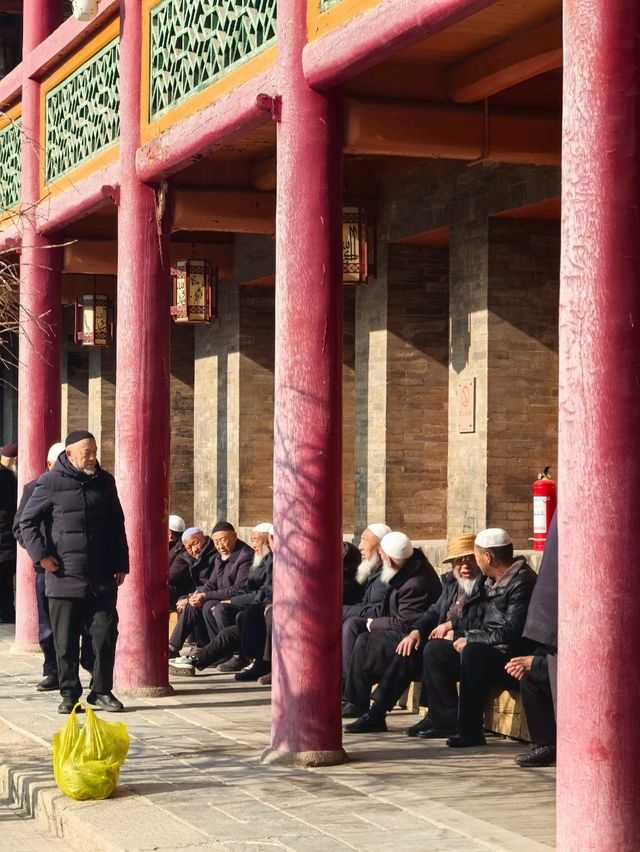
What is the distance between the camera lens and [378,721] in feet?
33.3

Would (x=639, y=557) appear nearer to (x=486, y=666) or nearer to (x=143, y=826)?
(x=143, y=826)

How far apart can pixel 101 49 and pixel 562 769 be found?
7.90m

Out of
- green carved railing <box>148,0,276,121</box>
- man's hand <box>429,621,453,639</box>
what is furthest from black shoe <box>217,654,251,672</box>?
green carved railing <box>148,0,276,121</box>

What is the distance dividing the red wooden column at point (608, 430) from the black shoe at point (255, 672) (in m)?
6.49

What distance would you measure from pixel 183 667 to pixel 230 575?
101 cm

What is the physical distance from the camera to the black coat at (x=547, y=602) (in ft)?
22.0

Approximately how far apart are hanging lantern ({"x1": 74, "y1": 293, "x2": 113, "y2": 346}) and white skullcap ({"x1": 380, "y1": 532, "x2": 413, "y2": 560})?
337 inches

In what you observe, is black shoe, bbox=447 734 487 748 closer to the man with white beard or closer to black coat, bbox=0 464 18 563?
the man with white beard

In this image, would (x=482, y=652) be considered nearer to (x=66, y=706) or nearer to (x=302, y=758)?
(x=302, y=758)

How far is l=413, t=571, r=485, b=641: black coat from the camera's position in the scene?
10.1 m

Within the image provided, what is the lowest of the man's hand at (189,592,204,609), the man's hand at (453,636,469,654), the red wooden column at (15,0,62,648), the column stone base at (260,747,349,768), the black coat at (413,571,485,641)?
the column stone base at (260,747,349,768)

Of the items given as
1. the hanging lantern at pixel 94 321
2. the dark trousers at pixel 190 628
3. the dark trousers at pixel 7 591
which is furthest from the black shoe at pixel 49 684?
the hanging lantern at pixel 94 321

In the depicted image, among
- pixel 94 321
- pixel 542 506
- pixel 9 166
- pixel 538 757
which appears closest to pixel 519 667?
pixel 538 757

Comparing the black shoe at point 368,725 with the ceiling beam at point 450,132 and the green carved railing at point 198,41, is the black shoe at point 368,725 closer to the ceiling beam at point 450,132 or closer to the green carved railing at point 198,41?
the ceiling beam at point 450,132
